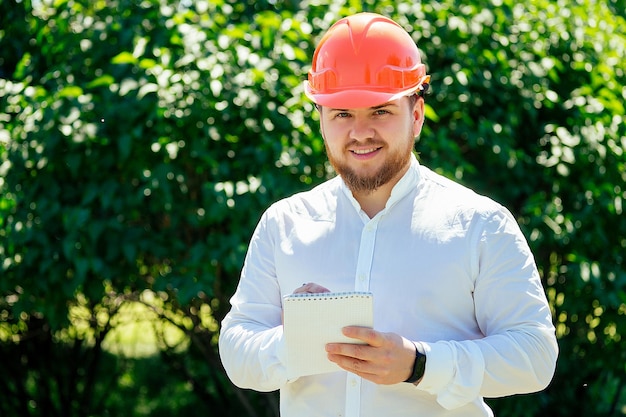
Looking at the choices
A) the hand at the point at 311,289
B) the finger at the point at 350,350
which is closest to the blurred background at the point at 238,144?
the hand at the point at 311,289

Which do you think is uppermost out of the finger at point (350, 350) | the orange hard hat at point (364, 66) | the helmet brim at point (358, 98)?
the orange hard hat at point (364, 66)

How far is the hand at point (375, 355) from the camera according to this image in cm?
186

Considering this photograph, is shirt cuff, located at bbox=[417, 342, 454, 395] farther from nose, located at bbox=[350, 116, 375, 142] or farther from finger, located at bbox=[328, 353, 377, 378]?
nose, located at bbox=[350, 116, 375, 142]

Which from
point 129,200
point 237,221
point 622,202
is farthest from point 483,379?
point 622,202

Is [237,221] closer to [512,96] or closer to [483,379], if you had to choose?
[512,96]

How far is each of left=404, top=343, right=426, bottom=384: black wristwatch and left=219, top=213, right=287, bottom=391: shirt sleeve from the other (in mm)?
303

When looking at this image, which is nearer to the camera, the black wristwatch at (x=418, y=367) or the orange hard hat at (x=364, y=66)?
the black wristwatch at (x=418, y=367)

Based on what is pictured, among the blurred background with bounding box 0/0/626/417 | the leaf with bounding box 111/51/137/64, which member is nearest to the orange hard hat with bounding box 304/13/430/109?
the blurred background with bounding box 0/0/626/417

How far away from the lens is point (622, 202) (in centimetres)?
417

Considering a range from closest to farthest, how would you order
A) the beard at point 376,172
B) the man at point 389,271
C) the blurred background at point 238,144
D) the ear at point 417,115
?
1. the man at point 389,271
2. the beard at point 376,172
3. the ear at point 417,115
4. the blurred background at point 238,144

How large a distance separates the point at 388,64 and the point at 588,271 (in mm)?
2206

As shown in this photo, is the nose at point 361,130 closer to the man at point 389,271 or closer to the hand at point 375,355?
the man at point 389,271

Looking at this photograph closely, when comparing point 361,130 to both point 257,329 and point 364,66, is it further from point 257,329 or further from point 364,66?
point 257,329

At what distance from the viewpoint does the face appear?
85.8 inches
